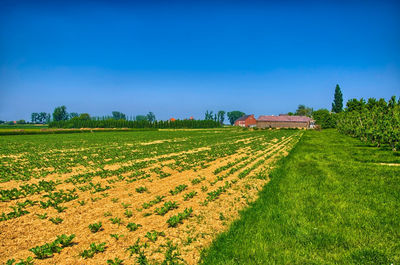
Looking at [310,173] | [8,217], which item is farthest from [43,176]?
[310,173]

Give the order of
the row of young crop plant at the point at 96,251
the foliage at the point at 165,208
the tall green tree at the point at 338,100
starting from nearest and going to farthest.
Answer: the row of young crop plant at the point at 96,251 → the foliage at the point at 165,208 → the tall green tree at the point at 338,100

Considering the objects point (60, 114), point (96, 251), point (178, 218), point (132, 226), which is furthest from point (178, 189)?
point (60, 114)

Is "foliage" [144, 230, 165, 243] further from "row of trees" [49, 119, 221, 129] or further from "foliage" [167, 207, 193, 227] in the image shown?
"row of trees" [49, 119, 221, 129]

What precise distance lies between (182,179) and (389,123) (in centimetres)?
2485

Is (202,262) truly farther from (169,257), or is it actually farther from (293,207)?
(293,207)

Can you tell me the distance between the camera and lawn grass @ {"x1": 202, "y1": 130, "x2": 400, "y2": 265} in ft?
17.0

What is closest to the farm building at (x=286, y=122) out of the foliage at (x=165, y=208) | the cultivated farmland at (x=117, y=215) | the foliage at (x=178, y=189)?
the cultivated farmland at (x=117, y=215)

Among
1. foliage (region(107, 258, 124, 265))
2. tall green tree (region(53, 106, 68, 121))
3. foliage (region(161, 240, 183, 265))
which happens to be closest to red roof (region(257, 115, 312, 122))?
foliage (region(161, 240, 183, 265))

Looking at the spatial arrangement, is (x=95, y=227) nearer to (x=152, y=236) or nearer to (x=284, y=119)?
(x=152, y=236)

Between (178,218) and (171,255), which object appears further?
(178,218)

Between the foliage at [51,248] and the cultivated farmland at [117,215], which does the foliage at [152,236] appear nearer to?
the cultivated farmland at [117,215]

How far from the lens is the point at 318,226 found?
6.58 metres

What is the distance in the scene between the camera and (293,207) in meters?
8.13

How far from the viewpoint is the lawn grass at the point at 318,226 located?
17.0ft
